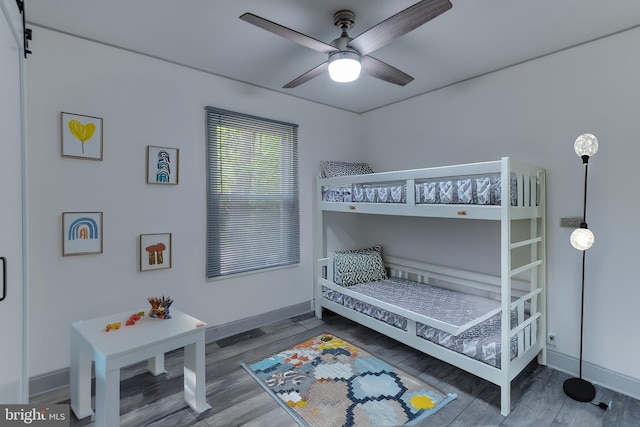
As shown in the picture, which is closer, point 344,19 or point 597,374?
point 344,19

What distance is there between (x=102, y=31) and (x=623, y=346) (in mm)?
4224

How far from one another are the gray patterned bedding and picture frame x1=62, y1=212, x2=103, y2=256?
2.16 m

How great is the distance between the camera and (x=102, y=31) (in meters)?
2.13

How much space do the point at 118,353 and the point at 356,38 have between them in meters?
2.16

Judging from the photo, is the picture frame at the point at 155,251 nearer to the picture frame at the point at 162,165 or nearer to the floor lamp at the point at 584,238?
the picture frame at the point at 162,165

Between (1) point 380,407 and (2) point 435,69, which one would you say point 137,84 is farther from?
(1) point 380,407

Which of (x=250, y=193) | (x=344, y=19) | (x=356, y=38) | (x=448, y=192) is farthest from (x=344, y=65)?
(x=250, y=193)

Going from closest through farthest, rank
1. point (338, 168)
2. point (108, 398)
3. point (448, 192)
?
point (108, 398) → point (448, 192) → point (338, 168)

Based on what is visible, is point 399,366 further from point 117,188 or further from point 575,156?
point 117,188

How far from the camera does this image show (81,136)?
2203 millimetres

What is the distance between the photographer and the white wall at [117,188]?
2.08 meters

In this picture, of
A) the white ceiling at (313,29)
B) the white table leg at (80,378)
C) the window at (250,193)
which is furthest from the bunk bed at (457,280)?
the white table leg at (80,378)

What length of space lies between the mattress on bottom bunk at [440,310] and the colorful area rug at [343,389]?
0.34 metres

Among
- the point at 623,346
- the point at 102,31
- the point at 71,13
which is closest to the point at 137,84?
the point at 102,31
